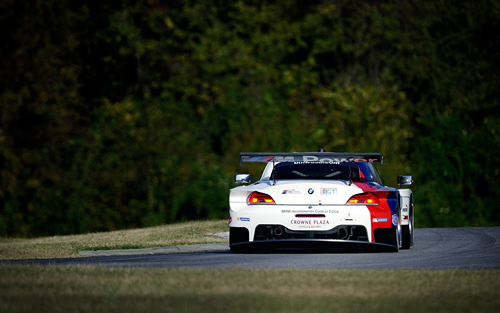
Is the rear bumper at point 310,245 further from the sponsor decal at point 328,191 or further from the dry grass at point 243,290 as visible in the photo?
the dry grass at point 243,290

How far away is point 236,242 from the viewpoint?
13.1 m

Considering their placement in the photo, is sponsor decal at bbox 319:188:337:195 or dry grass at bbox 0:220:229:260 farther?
dry grass at bbox 0:220:229:260

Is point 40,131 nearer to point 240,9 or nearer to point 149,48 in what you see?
point 149,48

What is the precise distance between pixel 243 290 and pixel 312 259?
3515mm

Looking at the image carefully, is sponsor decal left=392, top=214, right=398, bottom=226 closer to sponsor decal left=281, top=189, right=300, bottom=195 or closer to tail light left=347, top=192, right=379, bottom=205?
tail light left=347, top=192, right=379, bottom=205

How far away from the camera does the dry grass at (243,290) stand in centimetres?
810

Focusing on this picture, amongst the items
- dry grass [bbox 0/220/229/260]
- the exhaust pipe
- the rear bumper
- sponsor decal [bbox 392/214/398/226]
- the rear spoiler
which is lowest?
dry grass [bbox 0/220/229/260]

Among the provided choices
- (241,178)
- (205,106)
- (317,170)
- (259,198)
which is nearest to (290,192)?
(259,198)

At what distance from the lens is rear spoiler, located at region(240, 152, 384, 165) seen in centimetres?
1305

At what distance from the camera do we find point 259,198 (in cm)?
1279

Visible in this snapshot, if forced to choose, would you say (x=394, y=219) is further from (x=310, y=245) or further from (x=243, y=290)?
(x=243, y=290)

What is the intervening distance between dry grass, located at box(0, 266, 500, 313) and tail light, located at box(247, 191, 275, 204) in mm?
2148

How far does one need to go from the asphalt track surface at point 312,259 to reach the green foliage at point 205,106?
54.4ft

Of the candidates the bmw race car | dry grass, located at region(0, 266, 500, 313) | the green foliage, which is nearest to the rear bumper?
the bmw race car
